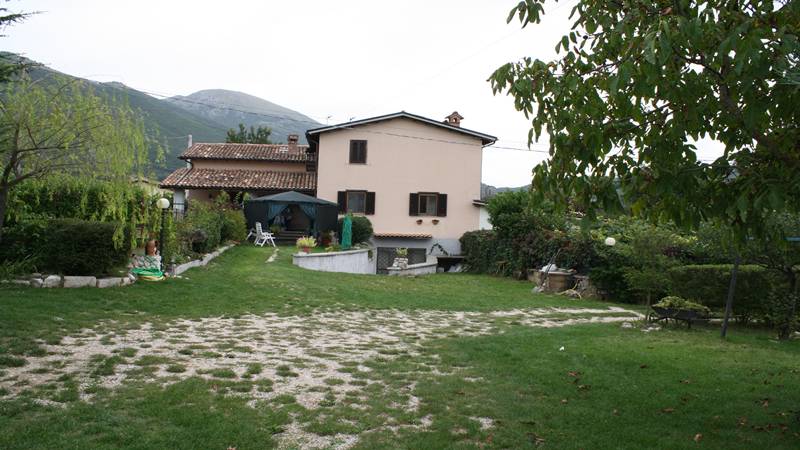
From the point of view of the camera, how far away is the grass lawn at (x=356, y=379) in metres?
4.32

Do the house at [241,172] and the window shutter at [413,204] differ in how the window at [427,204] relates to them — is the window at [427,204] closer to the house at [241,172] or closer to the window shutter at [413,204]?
the window shutter at [413,204]

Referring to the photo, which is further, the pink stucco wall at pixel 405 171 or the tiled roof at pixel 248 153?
the tiled roof at pixel 248 153

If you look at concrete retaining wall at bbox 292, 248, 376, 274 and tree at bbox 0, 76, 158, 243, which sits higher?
tree at bbox 0, 76, 158, 243

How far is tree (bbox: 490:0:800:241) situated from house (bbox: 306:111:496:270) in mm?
22714

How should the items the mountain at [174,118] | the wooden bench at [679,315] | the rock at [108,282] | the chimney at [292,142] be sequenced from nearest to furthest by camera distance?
the mountain at [174,118] → the rock at [108,282] → the wooden bench at [679,315] → the chimney at [292,142]

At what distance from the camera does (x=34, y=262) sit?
33.0 ft

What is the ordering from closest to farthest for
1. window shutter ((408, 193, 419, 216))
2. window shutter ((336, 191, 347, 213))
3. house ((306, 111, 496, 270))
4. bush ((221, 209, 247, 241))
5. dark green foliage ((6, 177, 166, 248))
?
dark green foliage ((6, 177, 166, 248))
bush ((221, 209, 247, 241))
window shutter ((336, 191, 347, 213))
house ((306, 111, 496, 270))
window shutter ((408, 193, 419, 216))

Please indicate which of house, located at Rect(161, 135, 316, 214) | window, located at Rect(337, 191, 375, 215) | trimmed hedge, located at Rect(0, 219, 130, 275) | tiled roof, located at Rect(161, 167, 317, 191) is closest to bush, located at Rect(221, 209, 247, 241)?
house, located at Rect(161, 135, 316, 214)

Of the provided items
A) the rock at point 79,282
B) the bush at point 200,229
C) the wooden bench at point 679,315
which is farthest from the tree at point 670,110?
the bush at point 200,229

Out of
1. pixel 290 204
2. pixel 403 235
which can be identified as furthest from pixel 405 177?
pixel 290 204

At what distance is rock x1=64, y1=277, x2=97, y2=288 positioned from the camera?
988cm

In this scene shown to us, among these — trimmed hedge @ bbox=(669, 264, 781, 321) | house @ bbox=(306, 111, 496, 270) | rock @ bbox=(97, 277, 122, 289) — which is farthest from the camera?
house @ bbox=(306, 111, 496, 270)

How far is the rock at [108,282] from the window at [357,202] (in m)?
16.7

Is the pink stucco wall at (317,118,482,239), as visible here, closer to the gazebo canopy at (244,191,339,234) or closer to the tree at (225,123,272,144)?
the gazebo canopy at (244,191,339,234)
